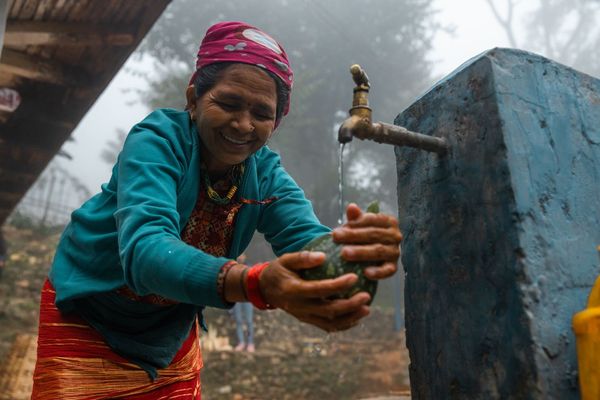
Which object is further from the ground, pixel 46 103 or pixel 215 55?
pixel 46 103

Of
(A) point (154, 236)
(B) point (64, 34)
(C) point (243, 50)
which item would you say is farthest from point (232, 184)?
(B) point (64, 34)

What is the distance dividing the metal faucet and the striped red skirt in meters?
1.20

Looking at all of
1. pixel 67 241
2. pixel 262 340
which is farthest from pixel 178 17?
pixel 67 241

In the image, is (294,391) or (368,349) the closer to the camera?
(294,391)

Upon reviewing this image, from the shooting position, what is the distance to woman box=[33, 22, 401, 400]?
4.52ft

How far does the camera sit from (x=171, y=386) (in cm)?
189

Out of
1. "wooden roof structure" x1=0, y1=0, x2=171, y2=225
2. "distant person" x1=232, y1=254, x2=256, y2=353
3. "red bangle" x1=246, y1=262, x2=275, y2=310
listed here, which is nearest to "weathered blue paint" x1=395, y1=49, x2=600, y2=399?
"red bangle" x1=246, y1=262, x2=275, y2=310

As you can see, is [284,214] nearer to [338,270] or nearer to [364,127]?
[364,127]

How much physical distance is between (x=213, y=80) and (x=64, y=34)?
3.02 m

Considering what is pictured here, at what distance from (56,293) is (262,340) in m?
8.62

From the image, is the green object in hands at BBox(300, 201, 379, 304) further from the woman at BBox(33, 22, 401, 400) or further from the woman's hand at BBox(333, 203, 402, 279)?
the woman at BBox(33, 22, 401, 400)

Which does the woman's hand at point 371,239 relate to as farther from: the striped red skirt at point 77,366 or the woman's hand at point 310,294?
the striped red skirt at point 77,366

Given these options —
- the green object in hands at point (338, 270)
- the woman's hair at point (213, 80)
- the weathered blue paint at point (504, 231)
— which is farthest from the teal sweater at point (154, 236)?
the weathered blue paint at point (504, 231)

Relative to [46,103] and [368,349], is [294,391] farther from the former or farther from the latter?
[46,103]
